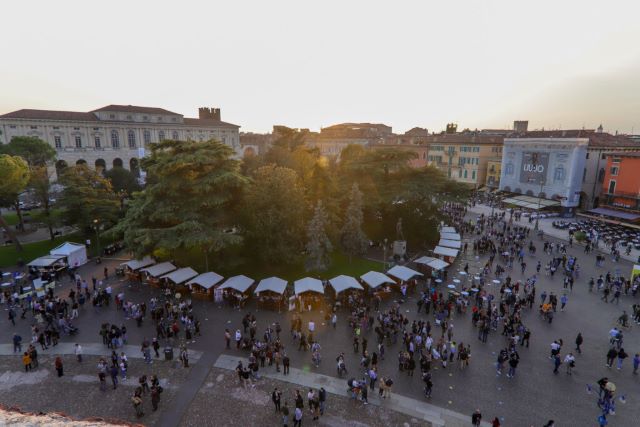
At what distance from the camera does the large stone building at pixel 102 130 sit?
6253cm

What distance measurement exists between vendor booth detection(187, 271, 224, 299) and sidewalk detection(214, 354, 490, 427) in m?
6.99

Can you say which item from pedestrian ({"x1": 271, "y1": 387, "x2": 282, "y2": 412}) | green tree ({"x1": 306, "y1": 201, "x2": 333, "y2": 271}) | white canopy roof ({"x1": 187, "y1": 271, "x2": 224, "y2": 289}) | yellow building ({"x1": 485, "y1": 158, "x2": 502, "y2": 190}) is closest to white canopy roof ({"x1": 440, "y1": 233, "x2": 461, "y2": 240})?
green tree ({"x1": 306, "y1": 201, "x2": 333, "y2": 271})

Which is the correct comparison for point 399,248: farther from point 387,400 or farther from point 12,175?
point 12,175

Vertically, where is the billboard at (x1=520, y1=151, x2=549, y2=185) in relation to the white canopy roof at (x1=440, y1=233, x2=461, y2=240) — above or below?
above

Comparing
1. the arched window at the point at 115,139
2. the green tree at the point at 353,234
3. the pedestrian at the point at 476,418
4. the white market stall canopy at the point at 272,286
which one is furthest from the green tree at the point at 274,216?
the arched window at the point at 115,139

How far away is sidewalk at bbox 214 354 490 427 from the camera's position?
13.2 meters

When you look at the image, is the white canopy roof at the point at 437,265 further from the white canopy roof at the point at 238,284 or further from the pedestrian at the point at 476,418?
the pedestrian at the point at 476,418

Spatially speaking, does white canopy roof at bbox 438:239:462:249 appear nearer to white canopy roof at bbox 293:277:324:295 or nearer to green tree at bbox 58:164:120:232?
white canopy roof at bbox 293:277:324:295

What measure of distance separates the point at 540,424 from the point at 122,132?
273 feet

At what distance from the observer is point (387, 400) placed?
14203mm

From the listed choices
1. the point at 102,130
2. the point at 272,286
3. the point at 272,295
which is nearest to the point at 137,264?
the point at 272,295

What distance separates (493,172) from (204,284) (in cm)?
6049

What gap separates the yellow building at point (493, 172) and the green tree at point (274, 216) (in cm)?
5162

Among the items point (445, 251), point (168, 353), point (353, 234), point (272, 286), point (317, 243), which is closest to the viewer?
point (168, 353)
